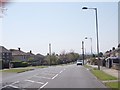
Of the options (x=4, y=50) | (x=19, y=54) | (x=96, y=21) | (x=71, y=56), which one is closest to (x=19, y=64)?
(x=4, y=50)

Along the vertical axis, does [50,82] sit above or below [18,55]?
below

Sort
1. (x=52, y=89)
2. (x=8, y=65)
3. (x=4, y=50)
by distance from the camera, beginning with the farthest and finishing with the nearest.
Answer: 1. (x=4, y=50)
2. (x=8, y=65)
3. (x=52, y=89)

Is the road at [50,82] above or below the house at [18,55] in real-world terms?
below

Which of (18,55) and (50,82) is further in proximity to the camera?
(18,55)

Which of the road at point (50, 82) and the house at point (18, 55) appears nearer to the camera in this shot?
the road at point (50, 82)

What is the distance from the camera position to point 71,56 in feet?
509

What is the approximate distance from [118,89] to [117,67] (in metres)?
27.2

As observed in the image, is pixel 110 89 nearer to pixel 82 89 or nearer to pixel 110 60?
pixel 82 89

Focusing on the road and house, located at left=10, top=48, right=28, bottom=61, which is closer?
the road

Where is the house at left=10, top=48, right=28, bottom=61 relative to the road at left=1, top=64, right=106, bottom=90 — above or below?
above

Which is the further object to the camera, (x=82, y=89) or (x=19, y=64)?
(x=19, y=64)

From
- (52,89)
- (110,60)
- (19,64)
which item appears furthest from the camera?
(19,64)

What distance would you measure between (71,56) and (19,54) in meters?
30.5

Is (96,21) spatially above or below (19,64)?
above
